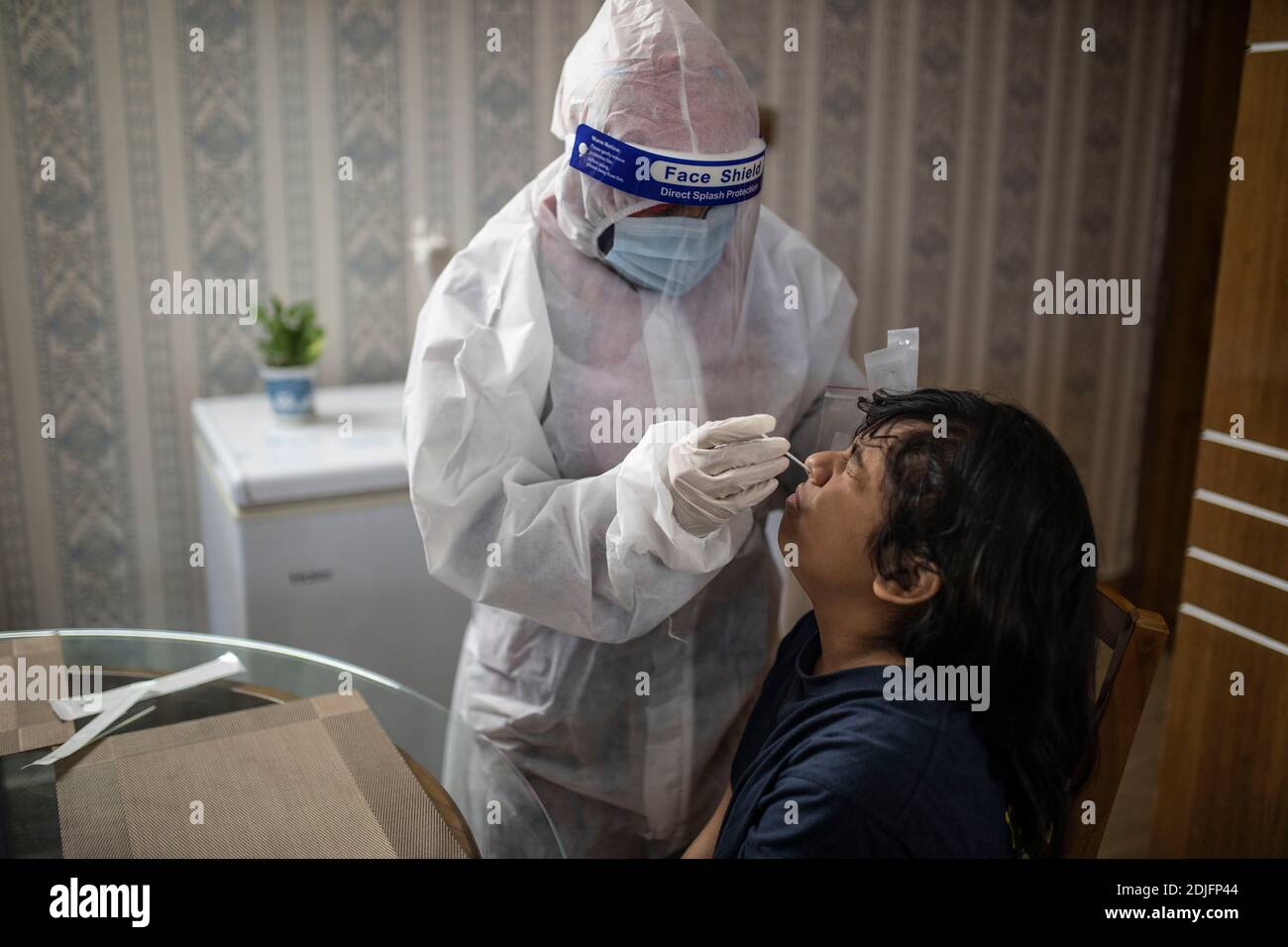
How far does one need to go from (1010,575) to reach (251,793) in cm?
69

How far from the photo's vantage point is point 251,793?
0.93 metres

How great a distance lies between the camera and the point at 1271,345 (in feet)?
4.42

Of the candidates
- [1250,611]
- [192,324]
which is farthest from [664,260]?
[192,324]

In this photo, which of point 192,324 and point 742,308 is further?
point 192,324

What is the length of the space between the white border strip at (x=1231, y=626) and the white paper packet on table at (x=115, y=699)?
4.24ft

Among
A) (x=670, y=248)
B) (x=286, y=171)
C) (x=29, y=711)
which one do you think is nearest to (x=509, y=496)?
(x=670, y=248)

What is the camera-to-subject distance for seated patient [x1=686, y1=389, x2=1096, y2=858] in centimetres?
84

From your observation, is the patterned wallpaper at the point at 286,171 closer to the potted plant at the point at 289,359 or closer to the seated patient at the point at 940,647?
the potted plant at the point at 289,359

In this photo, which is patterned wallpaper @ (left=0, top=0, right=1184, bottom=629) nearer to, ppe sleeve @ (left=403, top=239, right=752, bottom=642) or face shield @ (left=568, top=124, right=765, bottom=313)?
face shield @ (left=568, top=124, right=765, bottom=313)

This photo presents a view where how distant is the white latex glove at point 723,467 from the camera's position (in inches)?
33.3

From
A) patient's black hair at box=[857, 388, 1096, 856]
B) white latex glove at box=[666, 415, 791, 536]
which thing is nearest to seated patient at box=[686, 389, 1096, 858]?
patient's black hair at box=[857, 388, 1096, 856]

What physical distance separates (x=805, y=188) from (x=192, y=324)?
134 cm

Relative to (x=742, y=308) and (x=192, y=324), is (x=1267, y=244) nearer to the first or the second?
(x=742, y=308)

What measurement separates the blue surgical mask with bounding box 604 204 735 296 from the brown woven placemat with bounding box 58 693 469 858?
0.53 meters
